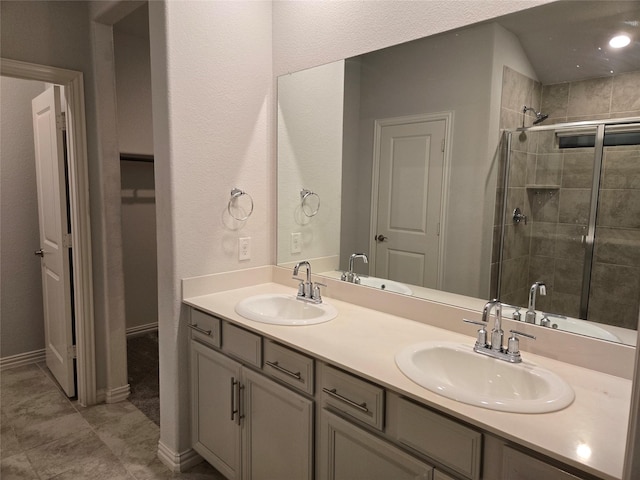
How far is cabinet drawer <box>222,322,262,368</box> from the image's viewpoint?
1711mm

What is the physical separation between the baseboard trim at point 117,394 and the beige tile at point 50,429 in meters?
0.20

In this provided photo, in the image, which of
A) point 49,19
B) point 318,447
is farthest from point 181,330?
point 49,19

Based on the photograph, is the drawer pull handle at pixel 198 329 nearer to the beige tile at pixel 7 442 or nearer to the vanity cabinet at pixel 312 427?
the vanity cabinet at pixel 312 427

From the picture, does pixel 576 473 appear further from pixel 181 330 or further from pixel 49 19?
pixel 49 19

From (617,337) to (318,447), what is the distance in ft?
3.35

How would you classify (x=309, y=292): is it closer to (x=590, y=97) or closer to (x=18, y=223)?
(x=590, y=97)

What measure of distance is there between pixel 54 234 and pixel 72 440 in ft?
4.19

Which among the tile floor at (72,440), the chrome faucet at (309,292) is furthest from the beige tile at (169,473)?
the chrome faucet at (309,292)

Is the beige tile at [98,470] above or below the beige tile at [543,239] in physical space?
below

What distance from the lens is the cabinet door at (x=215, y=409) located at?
73.2 inches

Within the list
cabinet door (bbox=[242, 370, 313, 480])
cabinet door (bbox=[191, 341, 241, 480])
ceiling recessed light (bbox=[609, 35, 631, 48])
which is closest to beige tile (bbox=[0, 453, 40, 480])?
cabinet door (bbox=[191, 341, 241, 480])

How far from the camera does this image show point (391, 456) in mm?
1245

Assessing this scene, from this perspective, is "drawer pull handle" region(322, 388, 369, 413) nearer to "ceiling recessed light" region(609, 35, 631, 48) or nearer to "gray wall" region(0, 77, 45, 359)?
"ceiling recessed light" region(609, 35, 631, 48)

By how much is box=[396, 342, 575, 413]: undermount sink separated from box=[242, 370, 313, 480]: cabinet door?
0.42 meters
